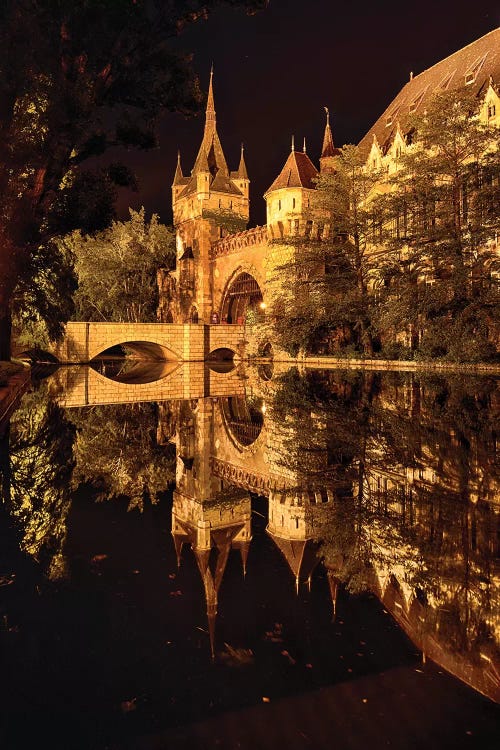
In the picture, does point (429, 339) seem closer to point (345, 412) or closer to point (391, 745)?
point (345, 412)

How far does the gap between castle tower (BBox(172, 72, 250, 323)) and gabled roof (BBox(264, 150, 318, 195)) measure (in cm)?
Answer: 1290

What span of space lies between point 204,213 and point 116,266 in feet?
43.0

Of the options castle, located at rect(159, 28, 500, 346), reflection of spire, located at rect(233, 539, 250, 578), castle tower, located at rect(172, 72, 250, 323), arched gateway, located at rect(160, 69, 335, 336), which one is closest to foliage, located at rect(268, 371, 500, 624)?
reflection of spire, located at rect(233, 539, 250, 578)

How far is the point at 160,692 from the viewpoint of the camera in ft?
7.42

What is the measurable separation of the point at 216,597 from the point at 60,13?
11469 mm

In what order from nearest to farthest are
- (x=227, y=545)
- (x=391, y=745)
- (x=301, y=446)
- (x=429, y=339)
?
(x=391, y=745) → (x=227, y=545) → (x=301, y=446) → (x=429, y=339)

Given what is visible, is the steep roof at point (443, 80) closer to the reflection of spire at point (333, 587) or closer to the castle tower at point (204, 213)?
the castle tower at point (204, 213)

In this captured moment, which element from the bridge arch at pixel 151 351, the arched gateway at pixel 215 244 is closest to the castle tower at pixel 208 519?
the bridge arch at pixel 151 351

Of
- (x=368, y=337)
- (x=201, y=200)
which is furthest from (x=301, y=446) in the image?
(x=201, y=200)

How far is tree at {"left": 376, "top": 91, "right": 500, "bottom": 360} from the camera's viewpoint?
2147 centimetres

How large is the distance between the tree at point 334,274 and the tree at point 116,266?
1620 centimetres

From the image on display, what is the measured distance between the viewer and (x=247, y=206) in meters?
56.2

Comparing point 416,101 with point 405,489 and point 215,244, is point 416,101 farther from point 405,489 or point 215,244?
point 405,489

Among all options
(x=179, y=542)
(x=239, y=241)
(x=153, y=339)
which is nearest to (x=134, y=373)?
(x=153, y=339)
